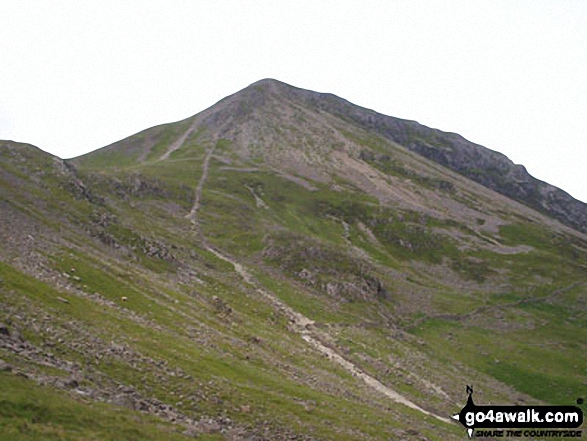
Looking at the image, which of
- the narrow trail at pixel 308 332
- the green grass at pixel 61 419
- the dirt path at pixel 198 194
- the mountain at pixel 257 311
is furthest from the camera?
the dirt path at pixel 198 194

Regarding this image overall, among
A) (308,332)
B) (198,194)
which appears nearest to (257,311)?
(308,332)

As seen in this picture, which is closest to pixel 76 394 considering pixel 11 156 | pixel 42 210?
pixel 42 210

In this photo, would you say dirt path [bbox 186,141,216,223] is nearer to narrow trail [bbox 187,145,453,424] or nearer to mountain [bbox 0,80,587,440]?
mountain [bbox 0,80,587,440]

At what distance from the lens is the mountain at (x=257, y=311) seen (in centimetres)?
2817

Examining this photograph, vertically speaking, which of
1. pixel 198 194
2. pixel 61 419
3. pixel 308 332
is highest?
pixel 198 194

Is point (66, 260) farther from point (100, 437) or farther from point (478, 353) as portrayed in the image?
point (478, 353)

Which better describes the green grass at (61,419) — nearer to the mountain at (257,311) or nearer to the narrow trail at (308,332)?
the mountain at (257,311)

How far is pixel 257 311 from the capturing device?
69.3 metres

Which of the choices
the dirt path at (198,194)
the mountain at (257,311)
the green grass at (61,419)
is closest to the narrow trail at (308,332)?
the mountain at (257,311)

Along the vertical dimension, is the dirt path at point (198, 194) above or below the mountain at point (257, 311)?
above

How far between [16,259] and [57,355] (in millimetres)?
21339

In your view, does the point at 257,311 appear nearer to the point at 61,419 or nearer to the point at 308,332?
the point at 308,332

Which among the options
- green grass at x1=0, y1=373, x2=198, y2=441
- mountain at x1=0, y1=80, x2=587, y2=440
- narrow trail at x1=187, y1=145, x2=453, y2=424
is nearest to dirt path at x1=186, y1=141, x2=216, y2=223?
mountain at x1=0, y1=80, x2=587, y2=440

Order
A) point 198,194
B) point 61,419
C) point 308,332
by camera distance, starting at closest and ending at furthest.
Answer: point 61,419
point 308,332
point 198,194
